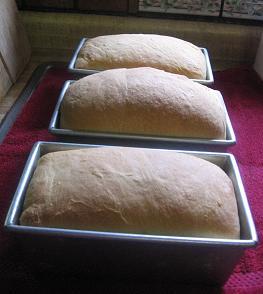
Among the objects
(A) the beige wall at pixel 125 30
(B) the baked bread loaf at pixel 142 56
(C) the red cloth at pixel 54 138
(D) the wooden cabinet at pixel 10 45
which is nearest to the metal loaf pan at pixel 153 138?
(C) the red cloth at pixel 54 138

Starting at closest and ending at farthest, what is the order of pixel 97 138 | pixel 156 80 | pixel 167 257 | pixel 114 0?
pixel 167 257, pixel 97 138, pixel 156 80, pixel 114 0

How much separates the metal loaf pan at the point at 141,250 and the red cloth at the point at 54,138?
0.04m

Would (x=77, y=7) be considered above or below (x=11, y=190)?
above

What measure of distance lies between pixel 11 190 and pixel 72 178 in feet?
0.78

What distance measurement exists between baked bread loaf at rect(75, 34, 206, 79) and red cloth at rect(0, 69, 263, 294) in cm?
17

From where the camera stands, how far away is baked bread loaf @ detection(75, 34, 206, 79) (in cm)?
98

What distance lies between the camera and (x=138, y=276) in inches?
23.5

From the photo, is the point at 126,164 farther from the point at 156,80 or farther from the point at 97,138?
the point at 156,80

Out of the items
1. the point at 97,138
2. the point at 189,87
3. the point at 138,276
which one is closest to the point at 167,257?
the point at 138,276

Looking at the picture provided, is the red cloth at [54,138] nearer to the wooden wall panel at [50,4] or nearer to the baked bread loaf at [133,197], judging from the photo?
the baked bread loaf at [133,197]

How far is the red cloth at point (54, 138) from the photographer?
0.59 metres

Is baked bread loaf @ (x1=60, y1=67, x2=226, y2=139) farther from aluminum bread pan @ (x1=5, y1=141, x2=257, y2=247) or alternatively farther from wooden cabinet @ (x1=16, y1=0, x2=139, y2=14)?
wooden cabinet @ (x1=16, y1=0, x2=139, y2=14)

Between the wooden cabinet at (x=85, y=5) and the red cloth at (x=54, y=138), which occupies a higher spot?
the wooden cabinet at (x=85, y=5)

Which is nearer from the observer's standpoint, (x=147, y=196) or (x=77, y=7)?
(x=147, y=196)
